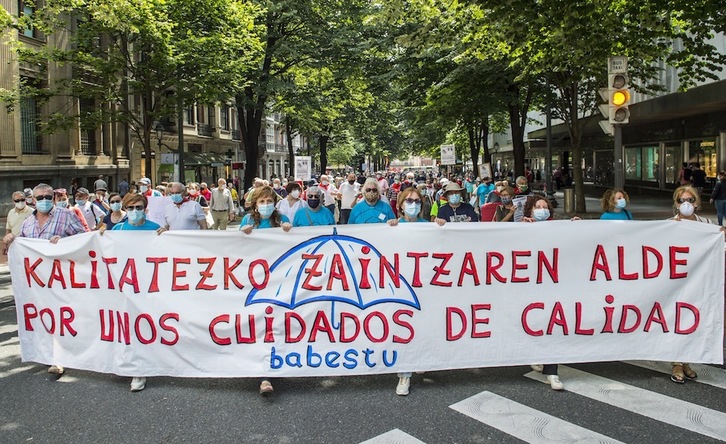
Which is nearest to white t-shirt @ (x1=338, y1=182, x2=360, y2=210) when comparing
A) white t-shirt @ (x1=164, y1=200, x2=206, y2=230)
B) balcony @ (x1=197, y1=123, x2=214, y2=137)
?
white t-shirt @ (x1=164, y1=200, x2=206, y2=230)

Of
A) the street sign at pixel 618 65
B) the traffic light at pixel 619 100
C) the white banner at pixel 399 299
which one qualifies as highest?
the street sign at pixel 618 65

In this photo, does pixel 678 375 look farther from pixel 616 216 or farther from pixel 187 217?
pixel 187 217

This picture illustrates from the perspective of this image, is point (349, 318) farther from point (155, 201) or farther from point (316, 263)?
point (155, 201)

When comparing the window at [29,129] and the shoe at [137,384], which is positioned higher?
the window at [29,129]

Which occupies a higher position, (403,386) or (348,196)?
(348,196)

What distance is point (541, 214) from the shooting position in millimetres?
6059

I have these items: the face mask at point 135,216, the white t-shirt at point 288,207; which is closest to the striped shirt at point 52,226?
the face mask at point 135,216

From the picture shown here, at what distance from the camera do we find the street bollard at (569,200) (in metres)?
22.3

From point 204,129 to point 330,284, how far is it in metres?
42.6

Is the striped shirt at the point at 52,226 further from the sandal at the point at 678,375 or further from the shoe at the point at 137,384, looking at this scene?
the sandal at the point at 678,375

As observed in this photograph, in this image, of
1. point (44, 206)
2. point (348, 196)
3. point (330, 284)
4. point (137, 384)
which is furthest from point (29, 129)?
point (330, 284)

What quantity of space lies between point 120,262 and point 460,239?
300 centimetres

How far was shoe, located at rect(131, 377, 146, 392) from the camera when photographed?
5.29m

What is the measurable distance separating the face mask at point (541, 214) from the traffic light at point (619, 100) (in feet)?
8.96
